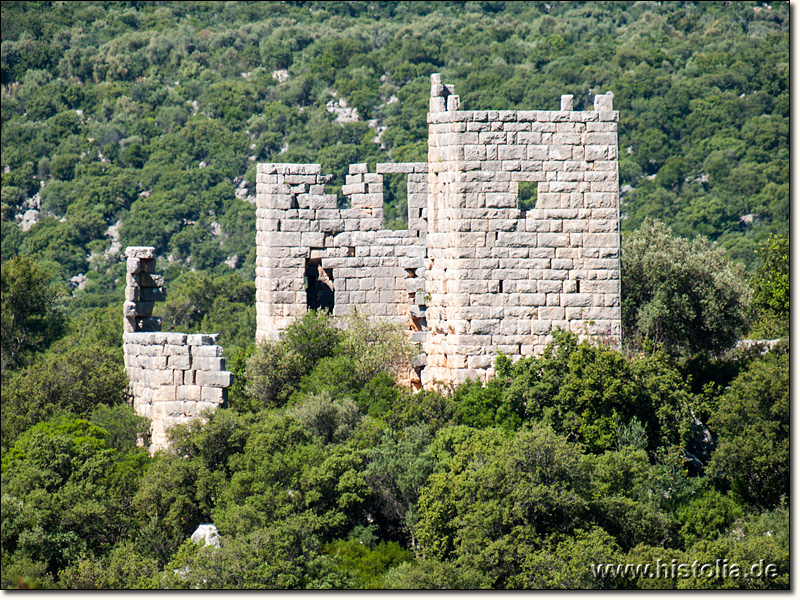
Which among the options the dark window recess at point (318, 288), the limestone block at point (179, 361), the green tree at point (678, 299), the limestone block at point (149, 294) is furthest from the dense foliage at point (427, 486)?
the dark window recess at point (318, 288)

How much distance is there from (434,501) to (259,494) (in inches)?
84.7

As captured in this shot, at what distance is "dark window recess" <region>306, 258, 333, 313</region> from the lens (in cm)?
2220

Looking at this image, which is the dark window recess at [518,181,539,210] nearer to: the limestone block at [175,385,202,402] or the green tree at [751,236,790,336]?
the green tree at [751,236,790,336]

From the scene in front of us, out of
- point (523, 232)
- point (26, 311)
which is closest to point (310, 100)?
point (26, 311)

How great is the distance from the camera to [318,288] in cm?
2250

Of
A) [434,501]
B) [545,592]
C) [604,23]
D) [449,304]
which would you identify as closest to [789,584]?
[545,592]

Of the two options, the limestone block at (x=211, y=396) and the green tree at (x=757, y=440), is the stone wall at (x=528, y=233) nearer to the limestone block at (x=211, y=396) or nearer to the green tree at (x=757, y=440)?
the green tree at (x=757, y=440)

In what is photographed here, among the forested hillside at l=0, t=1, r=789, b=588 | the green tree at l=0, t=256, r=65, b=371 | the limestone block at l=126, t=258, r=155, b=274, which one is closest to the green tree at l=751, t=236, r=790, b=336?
the forested hillside at l=0, t=1, r=789, b=588

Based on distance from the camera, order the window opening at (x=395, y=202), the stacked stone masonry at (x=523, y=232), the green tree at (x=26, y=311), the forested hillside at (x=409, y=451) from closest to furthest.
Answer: the forested hillside at (x=409, y=451), the stacked stone masonry at (x=523, y=232), the green tree at (x=26, y=311), the window opening at (x=395, y=202)

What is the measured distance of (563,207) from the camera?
1808 cm

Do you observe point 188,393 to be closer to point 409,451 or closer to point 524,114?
point 409,451

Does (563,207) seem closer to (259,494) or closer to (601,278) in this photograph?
(601,278)

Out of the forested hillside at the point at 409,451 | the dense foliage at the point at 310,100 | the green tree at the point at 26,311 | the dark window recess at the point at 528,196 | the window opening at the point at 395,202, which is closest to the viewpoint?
the forested hillside at the point at 409,451

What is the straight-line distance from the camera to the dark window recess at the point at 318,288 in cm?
2220
